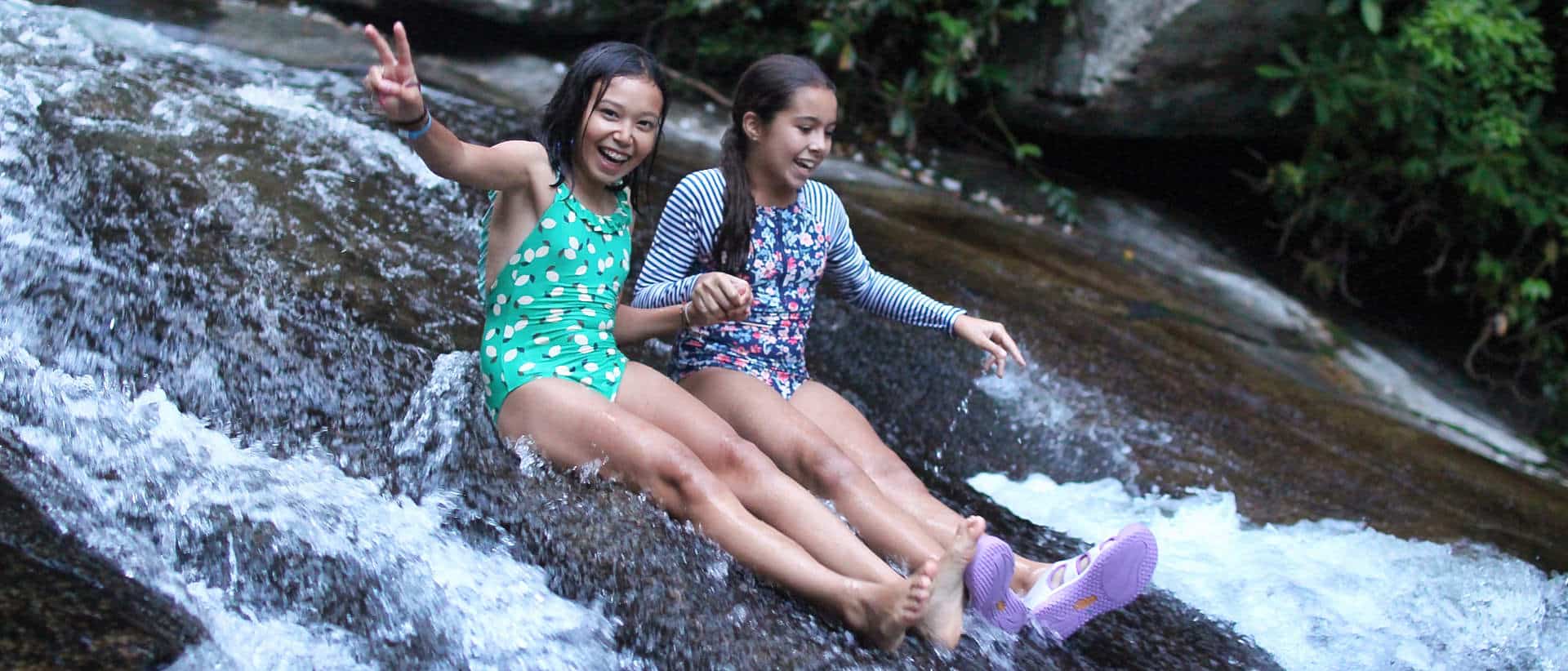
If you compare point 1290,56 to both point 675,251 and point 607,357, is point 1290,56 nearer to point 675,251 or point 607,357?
point 675,251

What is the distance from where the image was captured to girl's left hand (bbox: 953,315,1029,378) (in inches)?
113

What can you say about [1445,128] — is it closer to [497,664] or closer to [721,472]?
[721,472]

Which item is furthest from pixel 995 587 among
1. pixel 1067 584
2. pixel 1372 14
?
pixel 1372 14

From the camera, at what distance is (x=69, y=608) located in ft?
5.97

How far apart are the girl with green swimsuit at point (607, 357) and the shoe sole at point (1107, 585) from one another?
→ 0.24m

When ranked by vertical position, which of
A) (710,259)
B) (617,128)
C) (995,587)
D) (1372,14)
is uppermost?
(1372,14)

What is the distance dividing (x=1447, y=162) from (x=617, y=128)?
16.6ft

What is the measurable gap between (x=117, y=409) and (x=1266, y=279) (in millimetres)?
5715

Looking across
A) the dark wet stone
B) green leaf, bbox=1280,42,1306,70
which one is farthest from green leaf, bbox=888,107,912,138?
the dark wet stone

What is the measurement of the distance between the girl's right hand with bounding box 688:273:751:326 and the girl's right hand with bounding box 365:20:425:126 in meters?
0.59

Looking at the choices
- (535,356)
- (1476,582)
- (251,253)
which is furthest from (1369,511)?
(251,253)

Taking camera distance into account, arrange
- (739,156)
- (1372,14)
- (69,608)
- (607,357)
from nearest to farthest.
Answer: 1. (69,608)
2. (607,357)
3. (739,156)
4. (1372,14)

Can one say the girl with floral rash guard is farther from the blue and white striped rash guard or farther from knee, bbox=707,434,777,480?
knee, bbox=707,434,777,480

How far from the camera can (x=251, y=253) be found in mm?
3191
